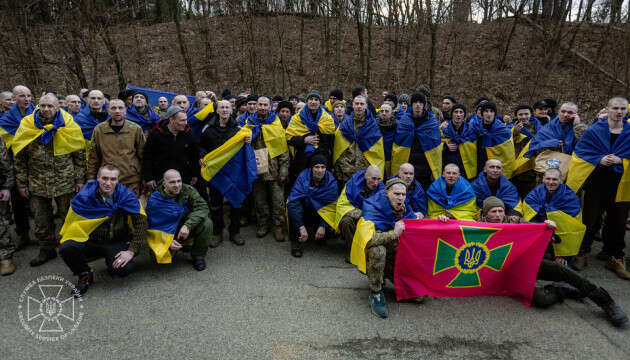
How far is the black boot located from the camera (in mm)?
3691

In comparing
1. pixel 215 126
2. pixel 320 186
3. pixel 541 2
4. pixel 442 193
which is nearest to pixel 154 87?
pixel 215 126

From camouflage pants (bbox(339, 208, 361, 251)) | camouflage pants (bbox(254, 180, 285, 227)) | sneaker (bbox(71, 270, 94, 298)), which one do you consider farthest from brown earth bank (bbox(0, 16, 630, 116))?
sneaker (bbox(71, 270, 94, 298))

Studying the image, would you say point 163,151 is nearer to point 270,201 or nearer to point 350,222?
point 270,201

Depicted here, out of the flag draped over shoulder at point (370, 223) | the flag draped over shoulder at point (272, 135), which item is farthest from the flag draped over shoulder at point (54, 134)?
the flag draped over shoulder at point (370, 223)

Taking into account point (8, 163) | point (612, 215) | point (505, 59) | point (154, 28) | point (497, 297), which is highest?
point (154, 28)

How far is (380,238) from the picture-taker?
3877mm

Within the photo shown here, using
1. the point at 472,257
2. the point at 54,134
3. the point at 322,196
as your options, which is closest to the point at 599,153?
the point at 472,257

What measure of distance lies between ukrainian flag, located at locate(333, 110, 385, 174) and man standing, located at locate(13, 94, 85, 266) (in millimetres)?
3731

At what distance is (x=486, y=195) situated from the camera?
5.18m

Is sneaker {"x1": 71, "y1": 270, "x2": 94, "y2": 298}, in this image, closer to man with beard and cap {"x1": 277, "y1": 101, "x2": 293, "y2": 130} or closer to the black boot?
man with beard and cap {"x1": 277, "y1": 101, "x2": 293, "y2": 130}

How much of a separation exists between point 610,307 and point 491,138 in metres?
2.98

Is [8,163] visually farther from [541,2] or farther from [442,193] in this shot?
[541,2]

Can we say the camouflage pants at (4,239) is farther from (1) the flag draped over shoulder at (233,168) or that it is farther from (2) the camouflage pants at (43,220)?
(1) the flag draped over shoulder at (233,168)

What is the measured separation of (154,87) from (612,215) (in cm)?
1823
